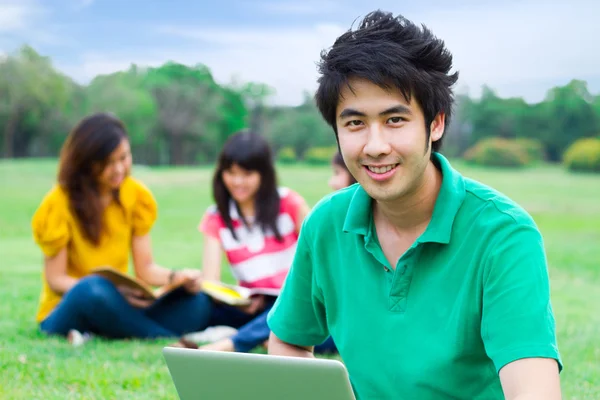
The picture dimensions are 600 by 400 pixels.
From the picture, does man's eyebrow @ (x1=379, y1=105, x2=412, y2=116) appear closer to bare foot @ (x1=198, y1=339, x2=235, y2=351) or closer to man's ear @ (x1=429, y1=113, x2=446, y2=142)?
man's ear @ (x1=429, y1=113, x2=446, y2=142)

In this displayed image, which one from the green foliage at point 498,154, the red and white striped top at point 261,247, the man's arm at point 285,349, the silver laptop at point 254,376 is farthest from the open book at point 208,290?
the green foliage at point 498,154

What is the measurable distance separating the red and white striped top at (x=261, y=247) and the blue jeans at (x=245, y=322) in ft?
0.79

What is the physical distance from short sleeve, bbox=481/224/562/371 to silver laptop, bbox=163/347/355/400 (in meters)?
0.34

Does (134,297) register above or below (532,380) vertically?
below

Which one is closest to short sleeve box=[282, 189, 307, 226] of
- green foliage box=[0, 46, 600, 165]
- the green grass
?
the green grass

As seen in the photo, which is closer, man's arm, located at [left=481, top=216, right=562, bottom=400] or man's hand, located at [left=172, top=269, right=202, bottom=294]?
man's arm, located at [left=481, top=216, right=562, bottom=400]

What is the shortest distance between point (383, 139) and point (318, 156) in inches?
730

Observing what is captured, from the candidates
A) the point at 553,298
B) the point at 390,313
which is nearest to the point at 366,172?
the point at 390,313

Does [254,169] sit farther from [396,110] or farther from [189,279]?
[396,110]

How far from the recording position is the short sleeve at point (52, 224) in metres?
4.11

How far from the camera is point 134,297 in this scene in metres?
4.03

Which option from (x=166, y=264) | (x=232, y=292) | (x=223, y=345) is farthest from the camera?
(x=166, y=264)

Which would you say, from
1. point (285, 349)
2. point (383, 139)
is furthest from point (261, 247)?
point (383, 139)

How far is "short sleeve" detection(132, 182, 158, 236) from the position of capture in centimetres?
440
